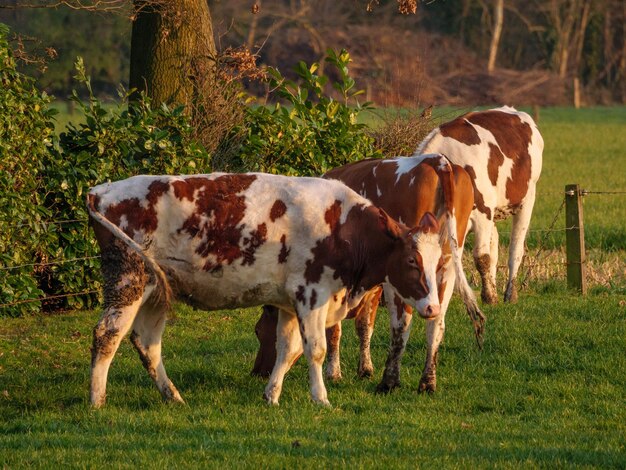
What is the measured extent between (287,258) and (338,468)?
2469 millimetres

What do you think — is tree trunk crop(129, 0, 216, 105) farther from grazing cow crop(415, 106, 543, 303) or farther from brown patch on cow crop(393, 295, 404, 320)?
brown patch on cow crop(393, 295, 404, 320)

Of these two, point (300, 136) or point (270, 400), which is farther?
point (300, 136)

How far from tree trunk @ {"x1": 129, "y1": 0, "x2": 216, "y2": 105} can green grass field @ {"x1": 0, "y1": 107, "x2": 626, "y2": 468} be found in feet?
10.4

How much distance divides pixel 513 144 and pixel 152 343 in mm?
5924

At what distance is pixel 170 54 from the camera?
15.6 meters

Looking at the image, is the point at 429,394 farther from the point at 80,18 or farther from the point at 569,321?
the point at 80,18

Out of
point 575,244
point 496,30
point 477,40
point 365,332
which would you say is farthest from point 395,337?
point 477,40

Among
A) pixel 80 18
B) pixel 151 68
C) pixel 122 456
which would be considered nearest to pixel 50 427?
pixel 122 456

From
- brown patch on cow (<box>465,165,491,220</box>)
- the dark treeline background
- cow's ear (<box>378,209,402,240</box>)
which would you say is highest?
cow's ear (<box>378,209,402,240</box>)

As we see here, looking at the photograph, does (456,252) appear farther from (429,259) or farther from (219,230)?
(219,230)

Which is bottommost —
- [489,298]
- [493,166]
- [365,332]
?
[489,298]

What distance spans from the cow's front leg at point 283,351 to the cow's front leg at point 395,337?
846 mm

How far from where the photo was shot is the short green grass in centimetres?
784

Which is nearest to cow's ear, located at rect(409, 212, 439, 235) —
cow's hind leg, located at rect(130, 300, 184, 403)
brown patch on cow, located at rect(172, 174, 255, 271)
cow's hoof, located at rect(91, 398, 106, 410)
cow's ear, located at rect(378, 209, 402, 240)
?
cow's ear, located at rect(378, 209, 402, 240)
